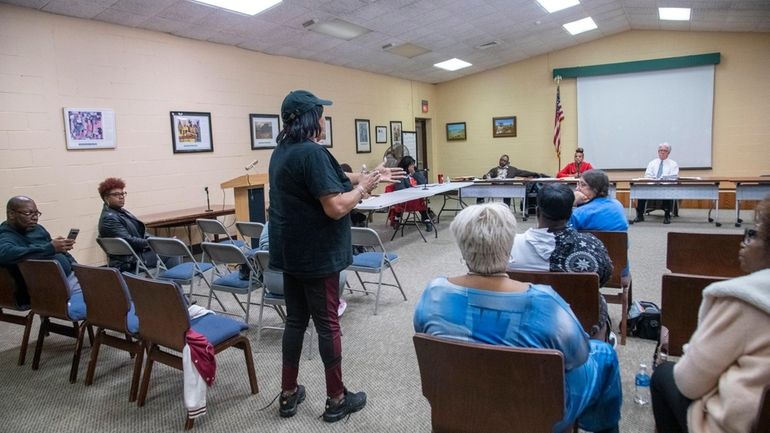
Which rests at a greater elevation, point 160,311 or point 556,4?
point 556,4

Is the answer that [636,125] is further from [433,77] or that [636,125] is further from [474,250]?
[474,250]

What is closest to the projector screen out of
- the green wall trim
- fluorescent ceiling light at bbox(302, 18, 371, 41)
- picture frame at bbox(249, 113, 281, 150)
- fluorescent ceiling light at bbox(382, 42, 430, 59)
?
the green wall trim

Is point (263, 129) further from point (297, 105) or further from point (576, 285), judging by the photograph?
point (576, 285)

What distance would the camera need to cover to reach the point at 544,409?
119 centimetres

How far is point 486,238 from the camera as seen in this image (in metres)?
1.31

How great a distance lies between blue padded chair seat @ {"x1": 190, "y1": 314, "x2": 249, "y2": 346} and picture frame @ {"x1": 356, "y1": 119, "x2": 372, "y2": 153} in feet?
20.9

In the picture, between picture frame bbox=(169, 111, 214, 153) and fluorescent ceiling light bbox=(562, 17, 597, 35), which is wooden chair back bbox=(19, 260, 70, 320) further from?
fluorescent ceiling light bbox=(562, 17, 597, 35)

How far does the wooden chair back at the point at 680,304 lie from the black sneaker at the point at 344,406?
1.32 m

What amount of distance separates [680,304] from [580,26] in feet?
24.2

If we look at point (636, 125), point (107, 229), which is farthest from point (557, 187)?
point (636, 125)

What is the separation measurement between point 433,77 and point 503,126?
1847 millimetres

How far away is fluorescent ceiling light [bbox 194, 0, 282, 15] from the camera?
4859 millimetres

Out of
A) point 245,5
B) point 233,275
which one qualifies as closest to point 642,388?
point 233,275

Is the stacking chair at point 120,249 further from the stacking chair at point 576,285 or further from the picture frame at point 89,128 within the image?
the stacking chair at point 576,285
